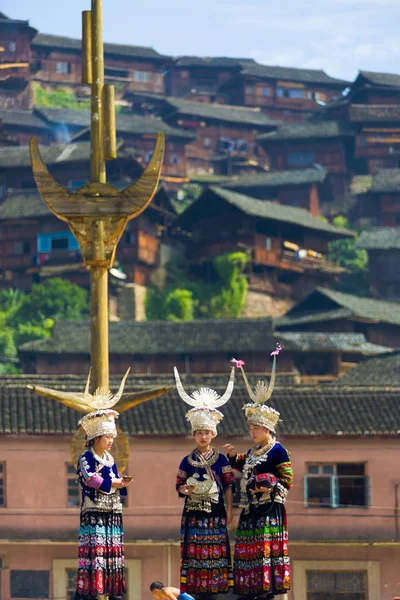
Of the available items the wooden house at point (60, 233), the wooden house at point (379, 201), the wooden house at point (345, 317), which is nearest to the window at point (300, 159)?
the wooden house at point (379, 201)

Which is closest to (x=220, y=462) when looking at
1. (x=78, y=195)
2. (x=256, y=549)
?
(x=256, y=549)

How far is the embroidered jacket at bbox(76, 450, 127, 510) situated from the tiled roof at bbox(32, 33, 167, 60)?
72451 mm

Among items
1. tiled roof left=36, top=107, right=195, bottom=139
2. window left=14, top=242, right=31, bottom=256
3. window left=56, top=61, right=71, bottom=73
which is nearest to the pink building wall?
window left=14, top=242, right=31, bottom=256

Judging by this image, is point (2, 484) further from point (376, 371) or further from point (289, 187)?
point (289, 187)

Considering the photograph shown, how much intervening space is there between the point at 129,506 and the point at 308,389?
5.10 metres

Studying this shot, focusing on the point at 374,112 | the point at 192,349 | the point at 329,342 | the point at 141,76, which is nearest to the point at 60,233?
the point at 192,349

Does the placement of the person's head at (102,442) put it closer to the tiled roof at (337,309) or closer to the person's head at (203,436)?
the person's head at (203,436)

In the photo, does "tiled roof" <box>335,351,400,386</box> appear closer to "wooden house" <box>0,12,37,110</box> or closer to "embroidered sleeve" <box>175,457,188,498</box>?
"embroidered sleeve" <box>175,457,188,498</box>

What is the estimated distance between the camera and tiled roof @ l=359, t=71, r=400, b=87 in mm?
79625

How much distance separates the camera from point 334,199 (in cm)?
7488

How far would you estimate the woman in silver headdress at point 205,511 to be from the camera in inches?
477

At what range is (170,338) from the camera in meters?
52.5

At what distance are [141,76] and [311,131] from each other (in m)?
16.9

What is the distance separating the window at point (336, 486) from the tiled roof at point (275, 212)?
30143mm
